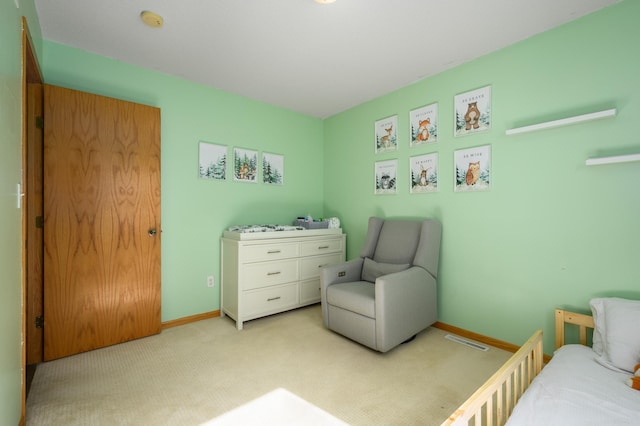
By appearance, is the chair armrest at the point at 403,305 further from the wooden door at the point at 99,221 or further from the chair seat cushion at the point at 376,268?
the wooden door at the point at 99,221

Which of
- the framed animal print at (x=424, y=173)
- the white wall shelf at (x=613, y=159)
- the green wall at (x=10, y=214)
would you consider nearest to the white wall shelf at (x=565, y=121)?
the white wall shelf at (x=613, y=159)

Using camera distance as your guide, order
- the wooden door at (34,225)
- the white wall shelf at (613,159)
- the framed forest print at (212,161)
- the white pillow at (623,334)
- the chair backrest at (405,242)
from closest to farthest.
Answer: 1. the white pillow at (623,334)
2. the white wall shelf at (613,159)
3. the wooden door at (34,225)
4. the chair backrest at (405,242)
5. the framed forest print at (212,161)

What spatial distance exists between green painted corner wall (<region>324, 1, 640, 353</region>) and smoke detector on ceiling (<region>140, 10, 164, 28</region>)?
2.30 meters

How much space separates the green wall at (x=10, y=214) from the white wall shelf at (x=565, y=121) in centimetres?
293

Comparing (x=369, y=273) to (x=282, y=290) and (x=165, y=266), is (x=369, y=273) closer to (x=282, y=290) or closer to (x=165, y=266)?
(x=282, y=290)

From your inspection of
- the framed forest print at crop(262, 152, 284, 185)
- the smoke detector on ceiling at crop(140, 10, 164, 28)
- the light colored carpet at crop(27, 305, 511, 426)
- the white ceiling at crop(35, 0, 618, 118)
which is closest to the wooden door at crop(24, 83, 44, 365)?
the light colored carpet at crop(27, 305, 511, 426)

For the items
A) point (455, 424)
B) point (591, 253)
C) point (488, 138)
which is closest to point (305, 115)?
point (488, 138)

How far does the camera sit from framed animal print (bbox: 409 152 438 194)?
2.71m

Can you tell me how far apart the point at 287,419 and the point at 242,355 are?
0.82 meters

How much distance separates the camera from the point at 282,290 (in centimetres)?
296

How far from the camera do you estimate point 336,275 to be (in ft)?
8.66

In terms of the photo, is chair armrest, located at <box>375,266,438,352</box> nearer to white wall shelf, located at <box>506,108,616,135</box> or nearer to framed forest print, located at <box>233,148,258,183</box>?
white wall shelf, located at <box>506,108,616,135</box>

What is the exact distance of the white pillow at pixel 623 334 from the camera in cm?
133

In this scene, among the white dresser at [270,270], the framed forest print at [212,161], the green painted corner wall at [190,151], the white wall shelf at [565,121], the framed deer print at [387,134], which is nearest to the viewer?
the white wall shelf at [565,121]
